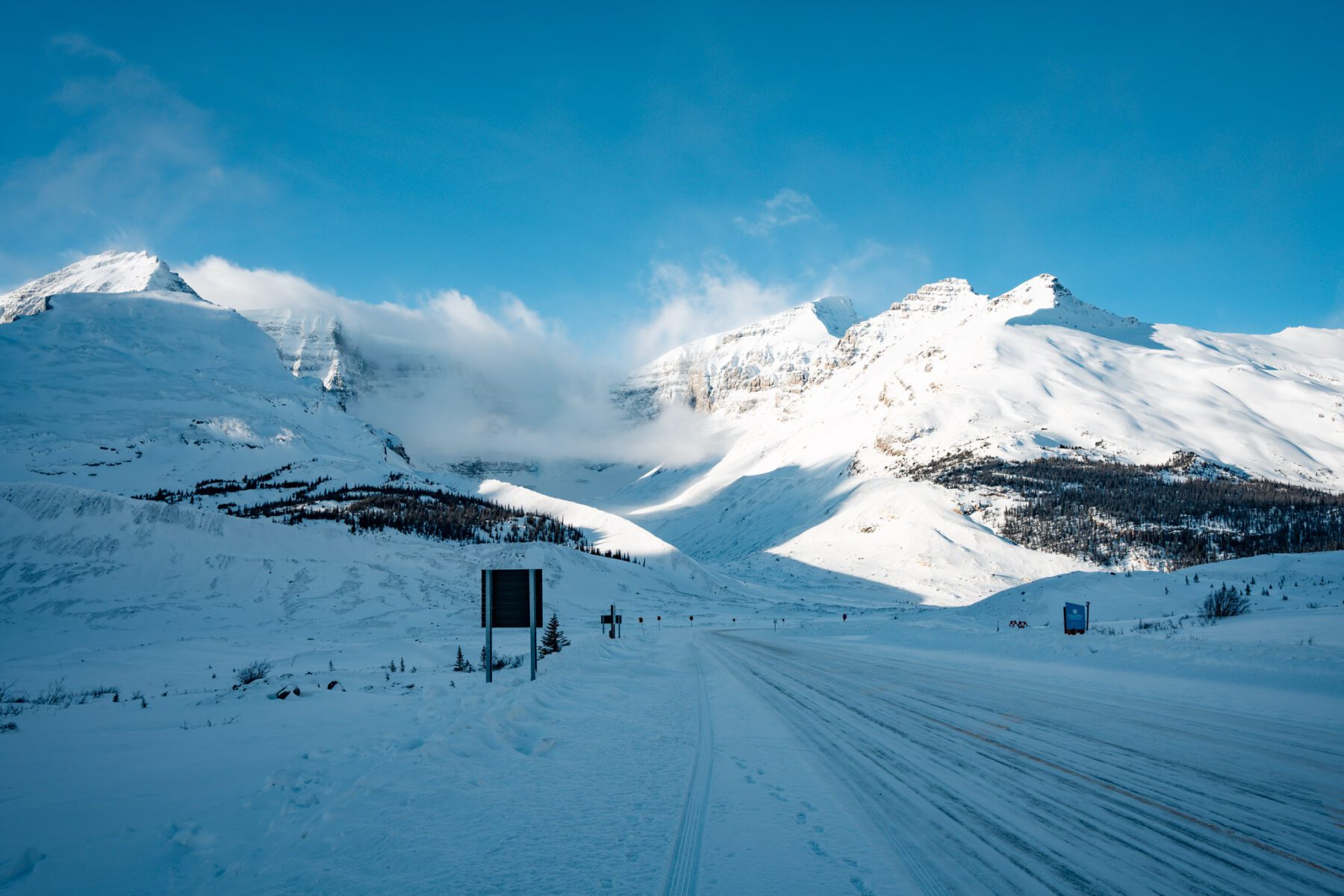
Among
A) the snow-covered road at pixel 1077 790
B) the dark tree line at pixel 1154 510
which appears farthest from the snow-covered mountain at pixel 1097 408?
the snow-covered road at pixel 1077 790

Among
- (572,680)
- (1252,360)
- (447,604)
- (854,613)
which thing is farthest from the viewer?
(1252,360)

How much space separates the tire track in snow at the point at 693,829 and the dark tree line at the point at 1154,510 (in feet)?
304

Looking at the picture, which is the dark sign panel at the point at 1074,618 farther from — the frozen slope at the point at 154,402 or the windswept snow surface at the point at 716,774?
the frozen slope at the point at 154,402

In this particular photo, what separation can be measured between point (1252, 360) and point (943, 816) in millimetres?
265275

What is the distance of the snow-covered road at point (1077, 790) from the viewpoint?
158 inches

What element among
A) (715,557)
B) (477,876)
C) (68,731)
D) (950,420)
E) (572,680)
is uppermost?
(950,420)

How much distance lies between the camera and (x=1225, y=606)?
66.6 ft

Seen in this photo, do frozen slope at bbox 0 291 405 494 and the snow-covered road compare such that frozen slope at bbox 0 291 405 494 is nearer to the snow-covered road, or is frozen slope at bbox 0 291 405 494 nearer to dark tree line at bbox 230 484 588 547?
dark tree line at bbox 230 484 588 547

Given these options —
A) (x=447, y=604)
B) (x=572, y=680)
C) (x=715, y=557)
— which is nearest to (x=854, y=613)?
(x=447, y=604)

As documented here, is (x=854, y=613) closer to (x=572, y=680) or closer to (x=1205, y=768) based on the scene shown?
(x=572, y=680)

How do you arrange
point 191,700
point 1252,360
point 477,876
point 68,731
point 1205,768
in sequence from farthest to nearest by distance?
1. point 1252,360
2. point 191,700
3. point 68,731
4. point 1205,768
5. point 477,876

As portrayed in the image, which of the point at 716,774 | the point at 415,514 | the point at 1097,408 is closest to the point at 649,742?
the point at 716,774

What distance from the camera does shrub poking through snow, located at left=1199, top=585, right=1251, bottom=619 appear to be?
19562 millimetres

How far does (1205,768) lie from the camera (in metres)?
6.14
